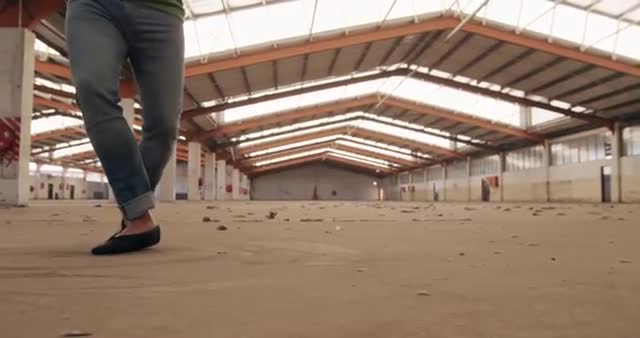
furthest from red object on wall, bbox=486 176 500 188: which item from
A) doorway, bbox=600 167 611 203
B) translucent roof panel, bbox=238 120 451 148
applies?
doorway, bbox=600 167 611 203

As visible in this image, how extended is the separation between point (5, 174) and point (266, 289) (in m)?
11.0

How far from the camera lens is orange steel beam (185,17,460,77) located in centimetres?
1745

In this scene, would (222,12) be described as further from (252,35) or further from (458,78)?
(458,78)

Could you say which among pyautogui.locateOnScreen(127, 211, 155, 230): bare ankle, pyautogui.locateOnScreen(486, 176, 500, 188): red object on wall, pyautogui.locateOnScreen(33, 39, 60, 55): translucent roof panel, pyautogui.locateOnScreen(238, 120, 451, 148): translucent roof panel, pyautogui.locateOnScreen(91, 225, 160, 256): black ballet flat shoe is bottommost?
pyautogui.locateOnScreen(91, 225, 160, 256): black ballet flat shoe

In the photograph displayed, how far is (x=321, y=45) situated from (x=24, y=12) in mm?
9052

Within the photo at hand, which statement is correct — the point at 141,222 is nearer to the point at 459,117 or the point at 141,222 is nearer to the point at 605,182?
the point at 459,117

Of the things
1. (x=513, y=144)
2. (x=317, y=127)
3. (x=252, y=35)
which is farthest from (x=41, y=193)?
(x=513, y=144)

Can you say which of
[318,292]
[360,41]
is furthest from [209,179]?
[318,292]

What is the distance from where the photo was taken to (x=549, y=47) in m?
17.7

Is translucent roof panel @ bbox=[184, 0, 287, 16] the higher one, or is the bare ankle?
translucent roof panel @ bbox=[184, 0, 287, 16]

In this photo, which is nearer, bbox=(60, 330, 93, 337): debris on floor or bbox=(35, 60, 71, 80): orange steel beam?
bbox=(60, 330, 93, 337): debris on floor

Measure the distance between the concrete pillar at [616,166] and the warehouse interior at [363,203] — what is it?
144 millimetres

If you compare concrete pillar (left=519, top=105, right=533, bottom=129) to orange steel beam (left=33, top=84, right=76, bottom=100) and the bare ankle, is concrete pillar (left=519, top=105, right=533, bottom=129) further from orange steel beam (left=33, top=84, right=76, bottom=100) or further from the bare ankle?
the bare ankle

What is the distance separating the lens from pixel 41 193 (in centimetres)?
4278
